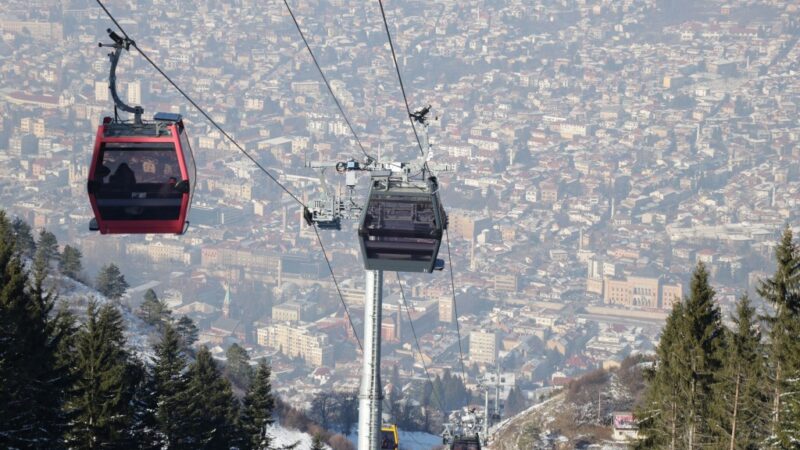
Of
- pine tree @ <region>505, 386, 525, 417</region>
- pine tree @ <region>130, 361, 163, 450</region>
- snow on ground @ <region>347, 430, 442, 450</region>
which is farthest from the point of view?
pine tree @ <region>505, 386, 525, 417</region>

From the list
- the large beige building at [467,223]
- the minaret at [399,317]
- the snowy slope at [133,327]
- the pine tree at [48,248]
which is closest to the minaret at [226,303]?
the minaret at [399,317]

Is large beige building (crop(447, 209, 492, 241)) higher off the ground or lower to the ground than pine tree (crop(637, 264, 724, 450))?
lower

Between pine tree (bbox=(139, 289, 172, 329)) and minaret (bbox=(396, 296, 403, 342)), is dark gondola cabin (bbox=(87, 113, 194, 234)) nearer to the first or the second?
pine tree (bbox=(139, 289, 172, 329))

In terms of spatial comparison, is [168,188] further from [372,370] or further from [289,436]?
[289,436]

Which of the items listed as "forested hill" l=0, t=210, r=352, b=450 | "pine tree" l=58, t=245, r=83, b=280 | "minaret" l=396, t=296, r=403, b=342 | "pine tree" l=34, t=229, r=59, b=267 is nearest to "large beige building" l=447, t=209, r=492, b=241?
"minaret" l=396, t=296, r=403, b=342

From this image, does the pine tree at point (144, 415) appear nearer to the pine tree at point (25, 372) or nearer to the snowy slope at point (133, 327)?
the pine tree at point (25, 372)

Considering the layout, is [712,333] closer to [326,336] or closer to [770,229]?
[326,336]

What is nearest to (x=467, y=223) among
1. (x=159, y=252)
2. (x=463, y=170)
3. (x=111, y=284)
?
(x=463, y=170)

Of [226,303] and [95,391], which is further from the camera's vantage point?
[226,303]

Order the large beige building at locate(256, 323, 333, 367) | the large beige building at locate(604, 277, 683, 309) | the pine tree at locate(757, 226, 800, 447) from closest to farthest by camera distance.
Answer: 1. the pine tree at locate(757, 226, 800, 447)
2. the large beige building at locate(256, 323, 333, 367)
3. the large beige building at locate(604, 277, 683, 309)
